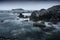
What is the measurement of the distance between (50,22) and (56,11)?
79.2 inches

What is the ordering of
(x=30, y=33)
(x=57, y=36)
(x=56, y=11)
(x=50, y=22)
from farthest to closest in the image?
(x=56, y=11) → (x=50, y=22) → (x=30, y=33) → (x=57, y=36)

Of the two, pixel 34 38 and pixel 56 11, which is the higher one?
pixel 56 11

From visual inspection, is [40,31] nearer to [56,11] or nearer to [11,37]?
[11,37]

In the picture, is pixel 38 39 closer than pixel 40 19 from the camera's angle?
Yes

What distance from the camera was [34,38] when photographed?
22.7 feet

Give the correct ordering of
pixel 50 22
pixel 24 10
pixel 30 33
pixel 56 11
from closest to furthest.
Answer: pixel 30 33, pixel 50 22, pixel 56 11, pixel 24 10

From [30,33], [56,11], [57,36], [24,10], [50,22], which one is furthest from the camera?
[24,10]

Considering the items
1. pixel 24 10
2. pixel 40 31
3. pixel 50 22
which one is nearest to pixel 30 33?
pixel 40 31

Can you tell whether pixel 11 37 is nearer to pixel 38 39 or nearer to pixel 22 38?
pixel 22 38

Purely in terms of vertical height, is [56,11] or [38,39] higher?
[56,11]

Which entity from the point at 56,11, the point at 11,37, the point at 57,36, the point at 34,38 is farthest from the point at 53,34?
the point at 56,11

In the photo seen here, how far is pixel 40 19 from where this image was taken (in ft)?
34.9

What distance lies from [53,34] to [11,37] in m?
2.67

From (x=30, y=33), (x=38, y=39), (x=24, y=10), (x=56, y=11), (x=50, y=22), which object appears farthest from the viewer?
(x=24, y=10)
